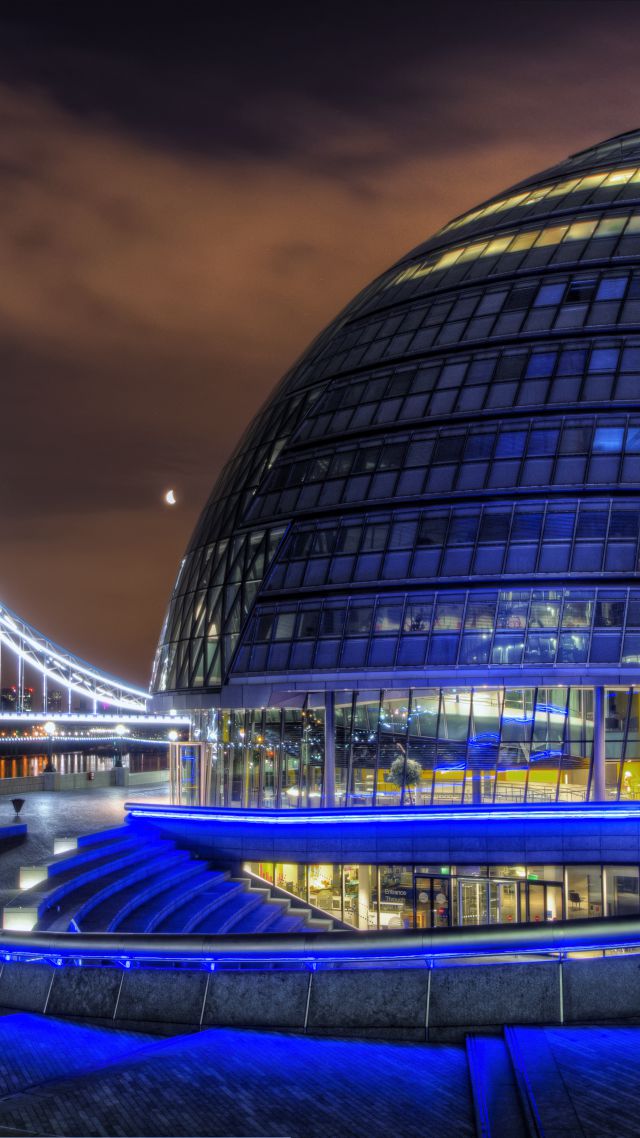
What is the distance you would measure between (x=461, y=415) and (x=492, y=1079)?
101ft

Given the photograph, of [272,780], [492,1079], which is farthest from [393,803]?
[492,1079]

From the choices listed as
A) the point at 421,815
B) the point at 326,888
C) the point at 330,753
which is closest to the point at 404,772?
the point at 421,815

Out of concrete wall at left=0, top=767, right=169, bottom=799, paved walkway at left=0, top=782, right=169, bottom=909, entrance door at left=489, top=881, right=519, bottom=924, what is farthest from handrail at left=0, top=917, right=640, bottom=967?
concrete wall at left=0, top=767, right=169, bottom=799

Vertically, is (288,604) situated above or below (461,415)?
below

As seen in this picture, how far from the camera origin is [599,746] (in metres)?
37.8

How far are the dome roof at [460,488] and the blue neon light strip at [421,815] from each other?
4.35 meters

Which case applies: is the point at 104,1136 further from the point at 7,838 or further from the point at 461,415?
the point at 461,415

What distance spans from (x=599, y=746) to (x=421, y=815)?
646 centimetres

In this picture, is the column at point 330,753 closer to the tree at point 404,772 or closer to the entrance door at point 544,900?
the tree at point 404,772

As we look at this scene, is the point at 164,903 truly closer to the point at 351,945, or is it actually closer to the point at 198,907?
the point at 198,907

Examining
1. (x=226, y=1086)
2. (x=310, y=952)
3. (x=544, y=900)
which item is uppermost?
(x=310, y=952)

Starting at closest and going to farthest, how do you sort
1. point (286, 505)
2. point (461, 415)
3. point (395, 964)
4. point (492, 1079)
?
point (492, 1079)
point (395, 964)
point (461, 415)
point (286, 505)

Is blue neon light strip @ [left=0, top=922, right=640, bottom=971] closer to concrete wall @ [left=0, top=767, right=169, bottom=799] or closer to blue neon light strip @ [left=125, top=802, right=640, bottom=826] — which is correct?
blue neon light strip @ [left=125, top=802, right=640, bottom=826]

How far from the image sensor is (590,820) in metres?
36.1
